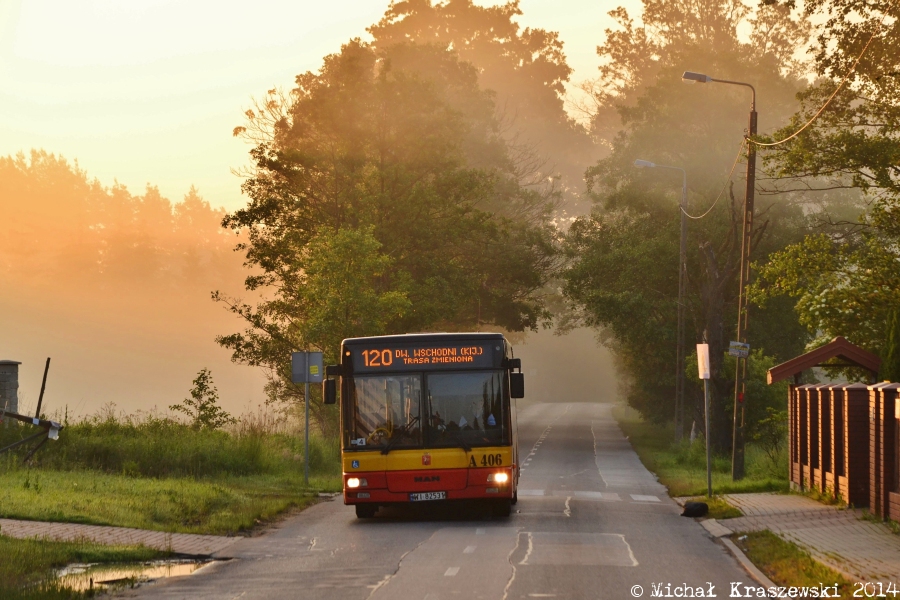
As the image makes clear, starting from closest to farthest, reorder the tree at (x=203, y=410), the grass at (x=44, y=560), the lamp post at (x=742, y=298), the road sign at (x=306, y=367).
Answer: the grass at (x=44, y=560), the road sign at (x=306, y=367), the lamp post at (x=742, y=298), the tree at (x=203, y=410)

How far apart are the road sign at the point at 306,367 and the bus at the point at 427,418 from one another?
19.4ft

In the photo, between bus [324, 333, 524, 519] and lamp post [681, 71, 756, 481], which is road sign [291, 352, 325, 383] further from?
lamp post [681, 71, 756, 481]

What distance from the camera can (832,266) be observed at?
27.5 metres

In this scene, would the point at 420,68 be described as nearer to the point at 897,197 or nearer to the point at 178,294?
the point at 897,197

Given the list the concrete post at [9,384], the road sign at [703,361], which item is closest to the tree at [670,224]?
the road sign at [703,361]

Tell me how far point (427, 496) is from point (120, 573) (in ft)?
21.4

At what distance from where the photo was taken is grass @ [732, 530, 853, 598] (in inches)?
459

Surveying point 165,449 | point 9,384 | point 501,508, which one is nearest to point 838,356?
point 501,508

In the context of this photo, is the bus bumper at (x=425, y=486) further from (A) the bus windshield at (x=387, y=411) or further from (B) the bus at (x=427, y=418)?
(A) the bus windshield at (x=387, y=411)

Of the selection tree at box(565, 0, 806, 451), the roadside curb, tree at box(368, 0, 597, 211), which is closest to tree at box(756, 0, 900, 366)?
the roadside curb

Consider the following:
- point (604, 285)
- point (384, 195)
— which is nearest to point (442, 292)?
point (384, 195)

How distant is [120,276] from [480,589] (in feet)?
361

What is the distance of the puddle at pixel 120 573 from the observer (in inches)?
455

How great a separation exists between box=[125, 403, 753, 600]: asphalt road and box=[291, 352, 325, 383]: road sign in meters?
3.09
